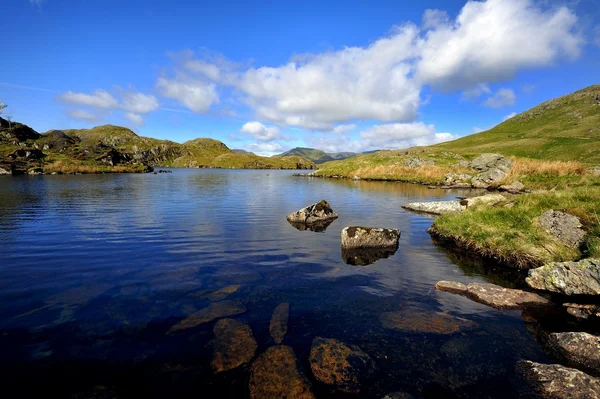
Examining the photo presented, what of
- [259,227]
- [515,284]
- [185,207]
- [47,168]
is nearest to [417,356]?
[515,284]

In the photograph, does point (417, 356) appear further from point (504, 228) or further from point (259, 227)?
point (259, 227)

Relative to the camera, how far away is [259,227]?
2694 centimetres

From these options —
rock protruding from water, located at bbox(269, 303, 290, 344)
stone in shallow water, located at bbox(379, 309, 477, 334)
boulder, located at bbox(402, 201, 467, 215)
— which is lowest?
rock protruding from water, located at bbox(269, 303, 290, 344)

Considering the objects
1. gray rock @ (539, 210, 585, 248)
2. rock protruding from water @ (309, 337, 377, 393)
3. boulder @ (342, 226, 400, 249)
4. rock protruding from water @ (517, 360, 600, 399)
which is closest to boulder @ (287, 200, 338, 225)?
boulder @ (342, 226, 400, 249)

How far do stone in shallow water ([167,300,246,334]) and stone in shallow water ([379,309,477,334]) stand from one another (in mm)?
5824

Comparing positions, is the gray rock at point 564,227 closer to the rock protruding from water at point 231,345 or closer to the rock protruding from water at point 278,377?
the rock protruding from water at point 278,377

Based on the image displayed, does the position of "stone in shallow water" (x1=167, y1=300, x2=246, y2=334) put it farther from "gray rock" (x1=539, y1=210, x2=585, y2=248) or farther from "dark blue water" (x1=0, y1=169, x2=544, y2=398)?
"gray rock" (x1=539, y1=210, x2=585, y2=248)

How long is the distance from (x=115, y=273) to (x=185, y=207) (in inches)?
926

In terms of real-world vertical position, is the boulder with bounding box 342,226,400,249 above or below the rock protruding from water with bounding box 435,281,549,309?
above

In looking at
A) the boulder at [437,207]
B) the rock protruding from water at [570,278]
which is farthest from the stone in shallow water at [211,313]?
the boulder at [437,207]

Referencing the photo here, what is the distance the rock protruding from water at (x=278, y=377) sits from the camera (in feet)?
23.7

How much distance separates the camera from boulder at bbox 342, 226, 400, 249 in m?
20.8

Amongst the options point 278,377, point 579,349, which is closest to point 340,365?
point 278,377

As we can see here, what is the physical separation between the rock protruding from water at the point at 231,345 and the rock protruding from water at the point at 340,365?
2.04m
